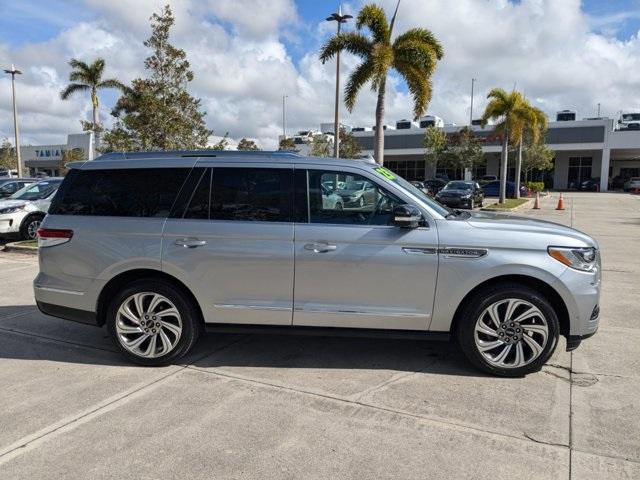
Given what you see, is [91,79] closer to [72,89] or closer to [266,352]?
[72,89]

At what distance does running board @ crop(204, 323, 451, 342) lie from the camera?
4555 mm

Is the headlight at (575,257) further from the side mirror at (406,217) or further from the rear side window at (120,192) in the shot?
the rear side window at (120,192)

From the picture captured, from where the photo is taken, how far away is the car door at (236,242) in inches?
179

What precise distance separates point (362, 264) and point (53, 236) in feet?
9.43

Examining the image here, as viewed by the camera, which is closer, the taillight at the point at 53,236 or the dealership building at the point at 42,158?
the taillight at the point at 53,236

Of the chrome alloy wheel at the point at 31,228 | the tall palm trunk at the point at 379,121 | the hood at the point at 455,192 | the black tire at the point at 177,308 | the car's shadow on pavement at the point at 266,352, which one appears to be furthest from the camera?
the hood at the point at 455,192

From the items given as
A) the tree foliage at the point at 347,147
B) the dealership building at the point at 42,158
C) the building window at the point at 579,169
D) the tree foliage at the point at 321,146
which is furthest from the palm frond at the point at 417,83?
the dealership building at the point at 42,158

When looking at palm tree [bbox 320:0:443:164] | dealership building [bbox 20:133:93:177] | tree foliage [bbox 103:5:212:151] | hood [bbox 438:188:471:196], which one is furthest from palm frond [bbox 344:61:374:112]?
dealership building [bbox 20:133:93:177]

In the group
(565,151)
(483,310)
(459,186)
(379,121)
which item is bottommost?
(483,310)

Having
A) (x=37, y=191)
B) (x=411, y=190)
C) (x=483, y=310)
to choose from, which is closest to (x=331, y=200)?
(x=411, y=190)

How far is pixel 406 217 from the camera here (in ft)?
14.2

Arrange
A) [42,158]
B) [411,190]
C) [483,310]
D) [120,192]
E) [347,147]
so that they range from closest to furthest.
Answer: [483,310]
[411,190]
[120,192]
[347,147]
[42,158]

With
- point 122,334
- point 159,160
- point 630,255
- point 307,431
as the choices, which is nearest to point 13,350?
point 122,334

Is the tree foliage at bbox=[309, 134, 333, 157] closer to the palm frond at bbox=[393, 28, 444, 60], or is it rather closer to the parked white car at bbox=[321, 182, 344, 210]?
the palm frond at bbox=[393, 28, 444, 60]
